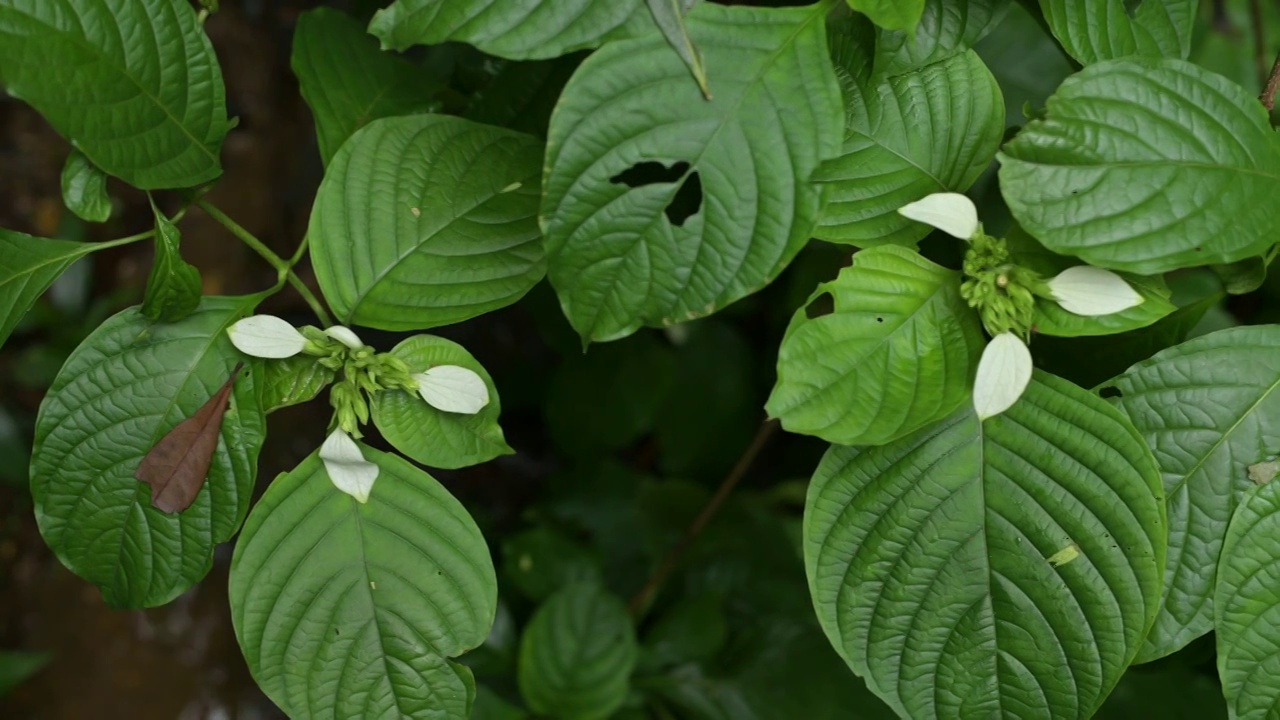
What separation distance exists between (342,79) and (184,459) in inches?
16.0

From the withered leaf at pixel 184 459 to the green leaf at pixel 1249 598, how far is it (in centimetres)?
83

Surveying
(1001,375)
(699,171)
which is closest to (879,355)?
(1001,375)

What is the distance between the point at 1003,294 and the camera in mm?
689

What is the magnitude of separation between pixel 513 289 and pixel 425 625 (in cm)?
30

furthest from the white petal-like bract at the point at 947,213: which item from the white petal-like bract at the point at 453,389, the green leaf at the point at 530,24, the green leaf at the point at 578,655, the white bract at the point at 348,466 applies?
the green leaf at the point at 578,655

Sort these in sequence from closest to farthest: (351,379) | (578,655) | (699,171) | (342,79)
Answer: (699,171), (351,379), (342,79), (578,655)

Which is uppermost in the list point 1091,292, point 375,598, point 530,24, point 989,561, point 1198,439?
point 530,24

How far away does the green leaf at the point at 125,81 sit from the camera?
0.62m

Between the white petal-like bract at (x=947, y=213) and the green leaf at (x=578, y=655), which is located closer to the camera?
the white petal-like bract at (x=947, y=213)

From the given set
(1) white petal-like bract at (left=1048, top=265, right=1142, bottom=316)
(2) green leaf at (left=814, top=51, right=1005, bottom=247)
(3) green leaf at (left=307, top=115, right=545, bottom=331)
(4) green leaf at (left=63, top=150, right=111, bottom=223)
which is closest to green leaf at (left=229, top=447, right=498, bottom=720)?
(3) green leaf at (left=307, top=115, right=545, bottom=331)

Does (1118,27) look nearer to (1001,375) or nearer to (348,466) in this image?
(1001,375)

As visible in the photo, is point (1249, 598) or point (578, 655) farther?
point (578, 655)

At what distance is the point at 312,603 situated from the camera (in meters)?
0.73

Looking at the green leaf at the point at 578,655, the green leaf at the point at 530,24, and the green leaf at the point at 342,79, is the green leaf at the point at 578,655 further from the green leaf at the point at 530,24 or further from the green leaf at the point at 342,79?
the green leaf at the point at 530,24
